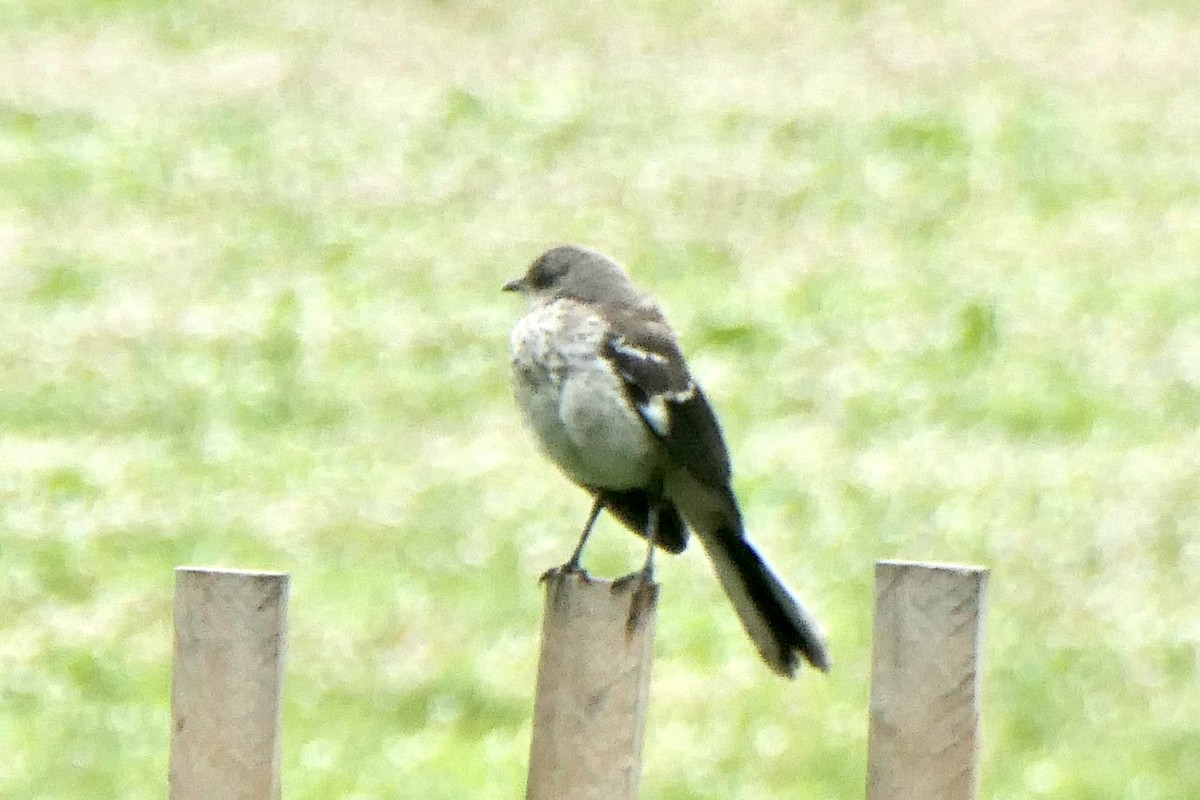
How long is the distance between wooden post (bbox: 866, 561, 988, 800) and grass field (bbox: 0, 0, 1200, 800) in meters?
4.03

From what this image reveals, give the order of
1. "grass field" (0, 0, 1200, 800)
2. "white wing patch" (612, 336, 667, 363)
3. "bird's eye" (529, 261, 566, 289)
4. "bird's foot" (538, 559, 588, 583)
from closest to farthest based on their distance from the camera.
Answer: "bird's foot" (538, 559, 588, 583), "white wing patch" (612, 336, 667, 363), "bird's eye" (529, 261, 566, 289), "grass field" (0, 0, 1200, 800)

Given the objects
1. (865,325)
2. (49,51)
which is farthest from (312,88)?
(865,325)

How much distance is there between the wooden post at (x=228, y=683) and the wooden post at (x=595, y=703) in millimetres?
366

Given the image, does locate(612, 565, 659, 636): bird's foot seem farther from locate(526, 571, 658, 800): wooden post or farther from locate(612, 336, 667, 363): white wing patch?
locate(612, 336, 667, 363): white wing patch

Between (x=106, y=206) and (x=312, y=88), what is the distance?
325 cm

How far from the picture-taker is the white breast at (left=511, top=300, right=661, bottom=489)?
16.4 feet

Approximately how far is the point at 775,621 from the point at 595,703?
65cm

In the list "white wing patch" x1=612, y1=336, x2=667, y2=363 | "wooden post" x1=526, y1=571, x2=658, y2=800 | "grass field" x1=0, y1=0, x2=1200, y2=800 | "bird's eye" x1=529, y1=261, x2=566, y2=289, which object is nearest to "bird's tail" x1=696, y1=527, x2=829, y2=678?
"wooden post" x1=526, y1=571, x2=658, y2=800

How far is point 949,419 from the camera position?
10695mm

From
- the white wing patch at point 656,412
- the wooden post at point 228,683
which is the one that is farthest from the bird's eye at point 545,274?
the wooden post at point 228,683

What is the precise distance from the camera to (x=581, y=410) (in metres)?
5.02

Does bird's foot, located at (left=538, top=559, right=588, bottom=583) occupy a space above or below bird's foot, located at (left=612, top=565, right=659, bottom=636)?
above

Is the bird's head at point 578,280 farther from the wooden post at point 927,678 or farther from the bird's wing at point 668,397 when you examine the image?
the wooden post at point 927,678

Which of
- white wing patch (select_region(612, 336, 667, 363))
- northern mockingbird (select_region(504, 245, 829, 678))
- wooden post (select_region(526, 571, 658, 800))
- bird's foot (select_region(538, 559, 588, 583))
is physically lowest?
wooden post (select_region(526, 571, 658, 800))
